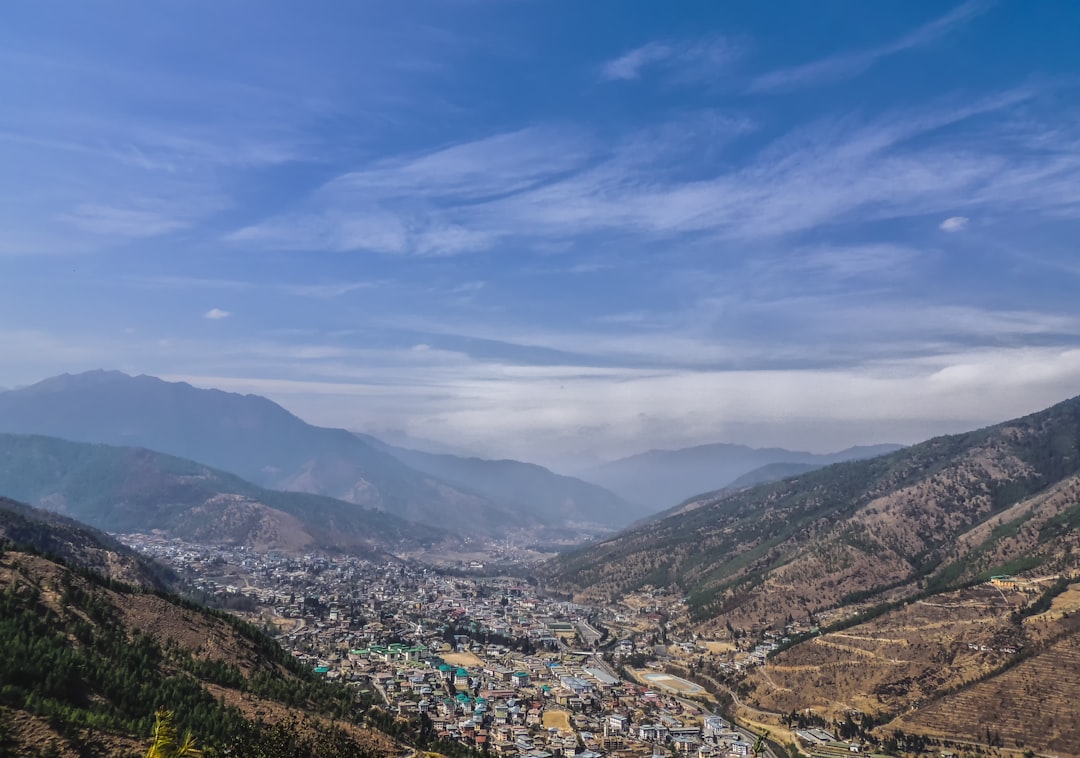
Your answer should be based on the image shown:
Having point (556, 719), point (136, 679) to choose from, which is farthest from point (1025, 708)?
point (136, 679)

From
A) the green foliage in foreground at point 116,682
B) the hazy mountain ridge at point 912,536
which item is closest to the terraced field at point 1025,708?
the hazy mountain ridge at point 912,536

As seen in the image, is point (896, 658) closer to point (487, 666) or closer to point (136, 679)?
point (487, 666)

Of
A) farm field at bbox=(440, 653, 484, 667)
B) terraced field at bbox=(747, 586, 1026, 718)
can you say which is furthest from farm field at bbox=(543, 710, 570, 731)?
terraced field at bbox=(747, 586, 1026, 718)

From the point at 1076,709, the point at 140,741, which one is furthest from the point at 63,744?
the point at 1076,709

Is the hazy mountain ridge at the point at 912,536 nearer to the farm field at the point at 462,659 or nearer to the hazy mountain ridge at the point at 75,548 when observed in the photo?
the farm field at the point at 462,659

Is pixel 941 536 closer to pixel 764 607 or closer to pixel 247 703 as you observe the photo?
pixel 764 607

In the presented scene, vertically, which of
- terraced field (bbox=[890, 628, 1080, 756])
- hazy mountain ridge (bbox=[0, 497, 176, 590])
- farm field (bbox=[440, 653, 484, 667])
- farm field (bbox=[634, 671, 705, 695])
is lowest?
farm field (bbox=[634, 671, 705, 695])

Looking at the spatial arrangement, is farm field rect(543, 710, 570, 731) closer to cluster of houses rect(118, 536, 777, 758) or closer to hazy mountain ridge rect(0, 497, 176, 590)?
cluster of houses rect(118, 536, 777, 758)

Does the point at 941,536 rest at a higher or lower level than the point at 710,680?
higher
